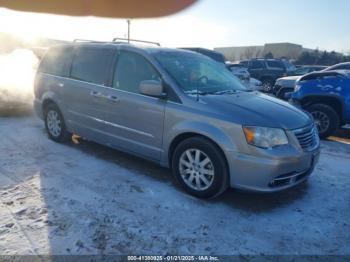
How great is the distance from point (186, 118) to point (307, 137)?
1.39 m

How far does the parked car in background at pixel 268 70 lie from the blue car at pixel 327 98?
1109 centimetres

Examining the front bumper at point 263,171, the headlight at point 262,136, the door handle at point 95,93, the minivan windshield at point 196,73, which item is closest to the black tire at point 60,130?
the door handle at point 95,93

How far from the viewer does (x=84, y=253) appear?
2953 mm

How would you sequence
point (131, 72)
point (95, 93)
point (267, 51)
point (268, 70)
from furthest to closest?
point (267, 51) → point (268, 70) → point (95, 93) → point (131, 72)

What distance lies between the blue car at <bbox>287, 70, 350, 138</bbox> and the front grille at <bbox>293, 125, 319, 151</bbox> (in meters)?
3.19

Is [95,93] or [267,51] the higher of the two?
[95,93]

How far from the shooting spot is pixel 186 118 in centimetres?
410

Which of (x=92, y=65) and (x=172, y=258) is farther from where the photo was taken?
(x=92, y=65)

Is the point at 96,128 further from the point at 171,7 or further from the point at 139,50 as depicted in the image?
the point at 171,7

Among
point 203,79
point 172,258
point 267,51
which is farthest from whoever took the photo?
point 267,51

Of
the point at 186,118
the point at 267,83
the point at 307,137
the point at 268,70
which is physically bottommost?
the point at 267,83

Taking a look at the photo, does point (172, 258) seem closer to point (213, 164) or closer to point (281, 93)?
point (213, 164)

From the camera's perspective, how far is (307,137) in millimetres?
4102

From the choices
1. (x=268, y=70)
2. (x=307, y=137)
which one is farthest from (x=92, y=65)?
(x=268, y=70)
